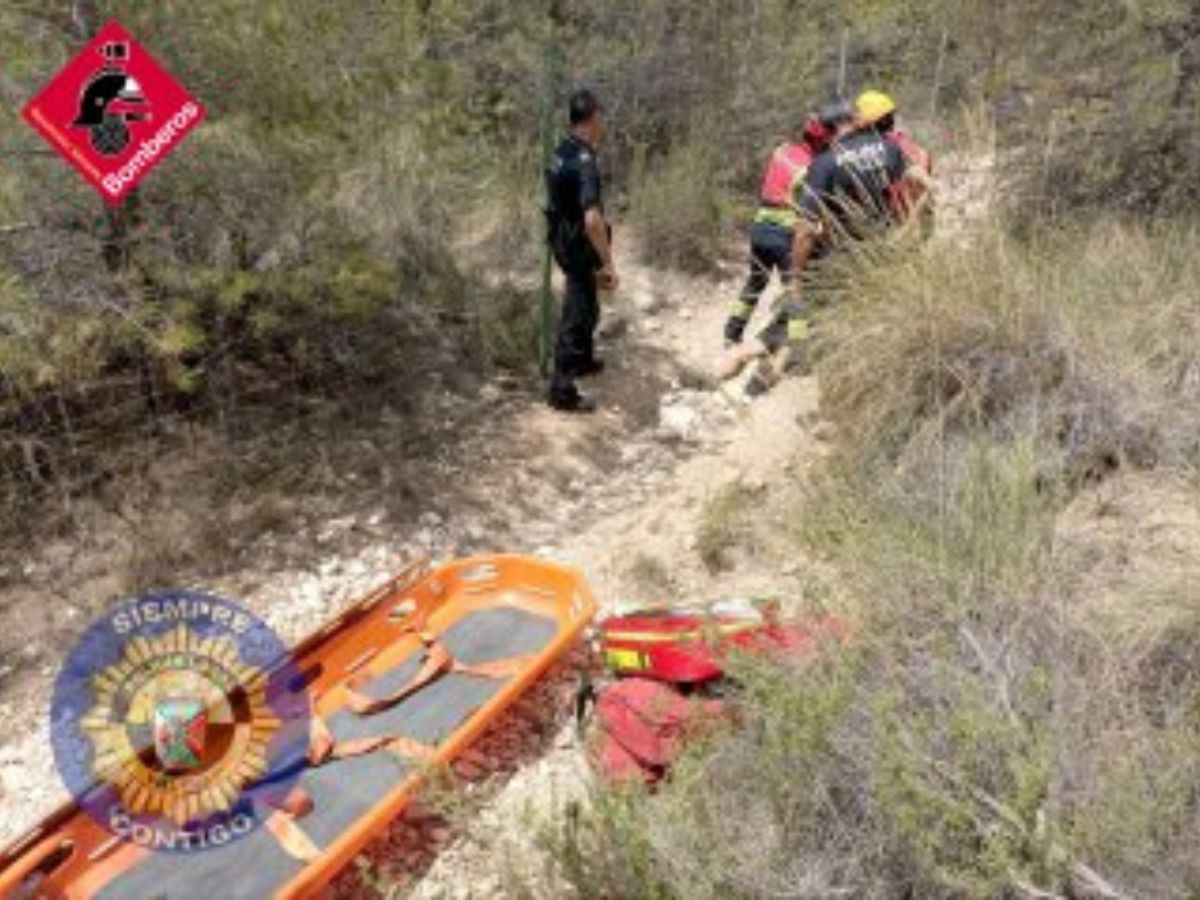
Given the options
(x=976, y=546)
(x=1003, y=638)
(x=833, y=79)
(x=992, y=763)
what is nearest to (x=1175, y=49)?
(x=833, y=79)

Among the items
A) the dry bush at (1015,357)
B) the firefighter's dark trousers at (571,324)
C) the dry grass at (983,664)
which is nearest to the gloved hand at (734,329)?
the firefighter's dark trousers at (571,324)

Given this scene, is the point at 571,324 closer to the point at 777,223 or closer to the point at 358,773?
the point at 777,223

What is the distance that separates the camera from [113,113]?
16.2 feet

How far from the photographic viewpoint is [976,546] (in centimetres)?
369

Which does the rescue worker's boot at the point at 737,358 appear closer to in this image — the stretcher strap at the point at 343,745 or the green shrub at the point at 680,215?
the green shrub at the point at 680,215

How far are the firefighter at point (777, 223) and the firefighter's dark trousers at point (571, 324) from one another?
1.06 m

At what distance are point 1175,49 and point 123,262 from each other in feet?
19.1

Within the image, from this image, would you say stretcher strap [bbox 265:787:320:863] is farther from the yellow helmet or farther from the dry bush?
the yellow helmet

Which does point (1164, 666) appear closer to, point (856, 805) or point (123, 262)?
point (856, 805)

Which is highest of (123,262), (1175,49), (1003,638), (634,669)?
(123,262)

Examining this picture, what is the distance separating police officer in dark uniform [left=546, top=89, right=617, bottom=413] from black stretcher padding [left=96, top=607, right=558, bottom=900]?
2.07 meters

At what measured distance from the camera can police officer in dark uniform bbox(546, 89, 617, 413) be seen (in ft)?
20.2

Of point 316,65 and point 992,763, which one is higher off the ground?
point 316,65

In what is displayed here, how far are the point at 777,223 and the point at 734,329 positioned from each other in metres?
0.70
